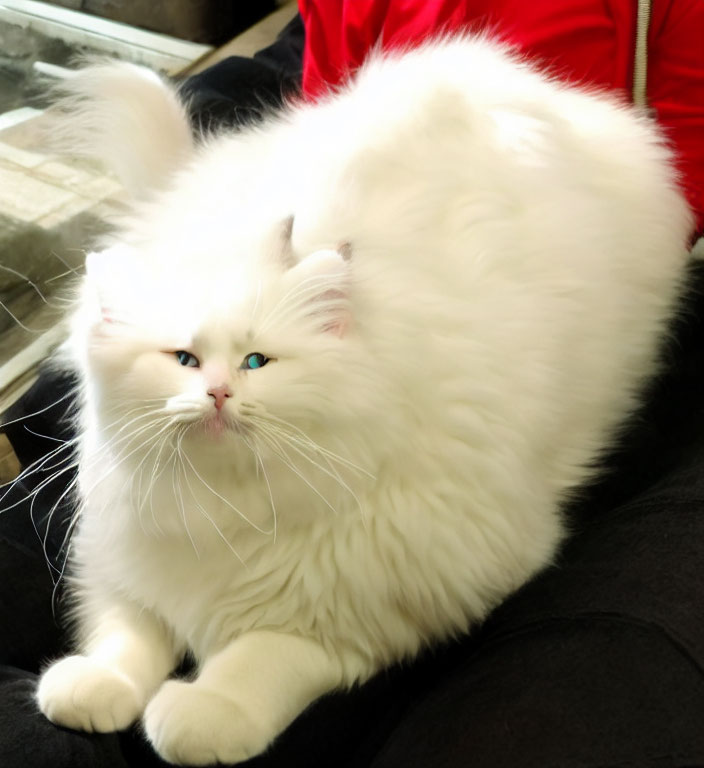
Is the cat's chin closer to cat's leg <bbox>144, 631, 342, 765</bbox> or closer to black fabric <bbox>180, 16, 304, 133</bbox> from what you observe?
cat's leg <bbox>144, 631, 342, 765</bbox>

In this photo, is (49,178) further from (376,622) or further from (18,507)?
(376,622)

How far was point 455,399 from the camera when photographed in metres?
0.88

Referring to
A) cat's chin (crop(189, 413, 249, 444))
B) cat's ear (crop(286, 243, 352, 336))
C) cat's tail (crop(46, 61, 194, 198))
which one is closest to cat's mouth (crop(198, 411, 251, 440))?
cat's chin (crop(189, 413, 249, 444))

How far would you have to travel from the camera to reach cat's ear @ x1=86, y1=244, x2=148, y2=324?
81 cm

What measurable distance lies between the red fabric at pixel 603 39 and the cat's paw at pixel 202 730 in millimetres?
1084

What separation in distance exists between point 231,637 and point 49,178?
1.40 m

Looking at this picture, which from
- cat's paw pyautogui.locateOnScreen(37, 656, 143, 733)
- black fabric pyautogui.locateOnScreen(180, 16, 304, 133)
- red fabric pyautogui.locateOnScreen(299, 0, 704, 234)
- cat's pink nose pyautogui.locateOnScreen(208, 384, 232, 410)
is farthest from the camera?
black fabric pyautogui.locateOnScreen(180, 16, 304, 133)

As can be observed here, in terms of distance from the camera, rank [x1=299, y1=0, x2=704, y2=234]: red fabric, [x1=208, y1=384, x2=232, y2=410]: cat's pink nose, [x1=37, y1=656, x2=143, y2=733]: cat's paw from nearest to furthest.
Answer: [x1=208, y1=384, x2=232, y2=410]: cat's pink nose < [x1=37, y1=656, x2=143, y2=733]: cat's paw < [x1=299, y1=0, x2=704, y2=234]: red fabric

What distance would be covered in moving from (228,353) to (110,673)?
1.39 ft

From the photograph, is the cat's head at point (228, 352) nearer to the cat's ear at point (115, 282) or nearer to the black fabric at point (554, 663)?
the cat's ear at point (115, 282)

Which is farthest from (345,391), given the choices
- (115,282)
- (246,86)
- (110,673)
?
(246,86)

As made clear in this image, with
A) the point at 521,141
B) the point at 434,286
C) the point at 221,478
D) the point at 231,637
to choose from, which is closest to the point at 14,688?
the point at 231,637

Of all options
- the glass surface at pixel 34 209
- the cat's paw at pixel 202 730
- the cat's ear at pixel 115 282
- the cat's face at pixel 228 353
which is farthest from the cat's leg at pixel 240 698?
the glass surface at pixel 34 209

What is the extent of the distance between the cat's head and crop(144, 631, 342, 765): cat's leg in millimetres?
283
